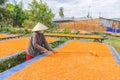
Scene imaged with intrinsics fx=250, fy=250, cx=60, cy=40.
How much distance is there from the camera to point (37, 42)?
17.3 feet

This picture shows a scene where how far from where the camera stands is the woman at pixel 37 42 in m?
5.18

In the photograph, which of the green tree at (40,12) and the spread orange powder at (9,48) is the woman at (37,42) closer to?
the spread orange powder at (9,48)

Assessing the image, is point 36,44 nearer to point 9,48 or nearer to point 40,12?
point 9,48

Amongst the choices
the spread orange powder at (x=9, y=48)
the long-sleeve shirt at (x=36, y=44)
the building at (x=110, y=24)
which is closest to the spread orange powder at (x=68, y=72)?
the long-sleeve shirt at (x=36, y=44)

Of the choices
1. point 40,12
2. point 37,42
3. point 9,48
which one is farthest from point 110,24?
point 37,42

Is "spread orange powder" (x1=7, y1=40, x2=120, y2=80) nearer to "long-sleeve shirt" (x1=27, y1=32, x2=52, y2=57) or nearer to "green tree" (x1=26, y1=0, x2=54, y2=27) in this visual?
"long-sleeve shirt" (x1=27, y1=32, x2=52, y2=57)

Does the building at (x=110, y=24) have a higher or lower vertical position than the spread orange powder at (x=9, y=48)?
lower

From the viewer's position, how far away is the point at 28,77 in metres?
3.03

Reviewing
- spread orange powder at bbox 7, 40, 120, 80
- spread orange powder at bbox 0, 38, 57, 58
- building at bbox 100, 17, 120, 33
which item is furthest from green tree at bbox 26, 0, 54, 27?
spread orange powder at bbox 7, 40, 120, 80

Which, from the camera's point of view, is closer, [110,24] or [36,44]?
[36,44]

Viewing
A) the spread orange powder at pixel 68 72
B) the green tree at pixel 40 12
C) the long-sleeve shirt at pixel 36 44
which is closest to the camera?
the spread orange powder at pixel 68 72

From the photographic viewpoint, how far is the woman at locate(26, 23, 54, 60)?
518 cm

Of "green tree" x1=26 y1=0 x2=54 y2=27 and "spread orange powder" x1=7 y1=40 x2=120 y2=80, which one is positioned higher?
"green tree" x1=26 y1=0 x2=54 y2=27

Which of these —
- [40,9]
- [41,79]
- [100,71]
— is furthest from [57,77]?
[40,9]
